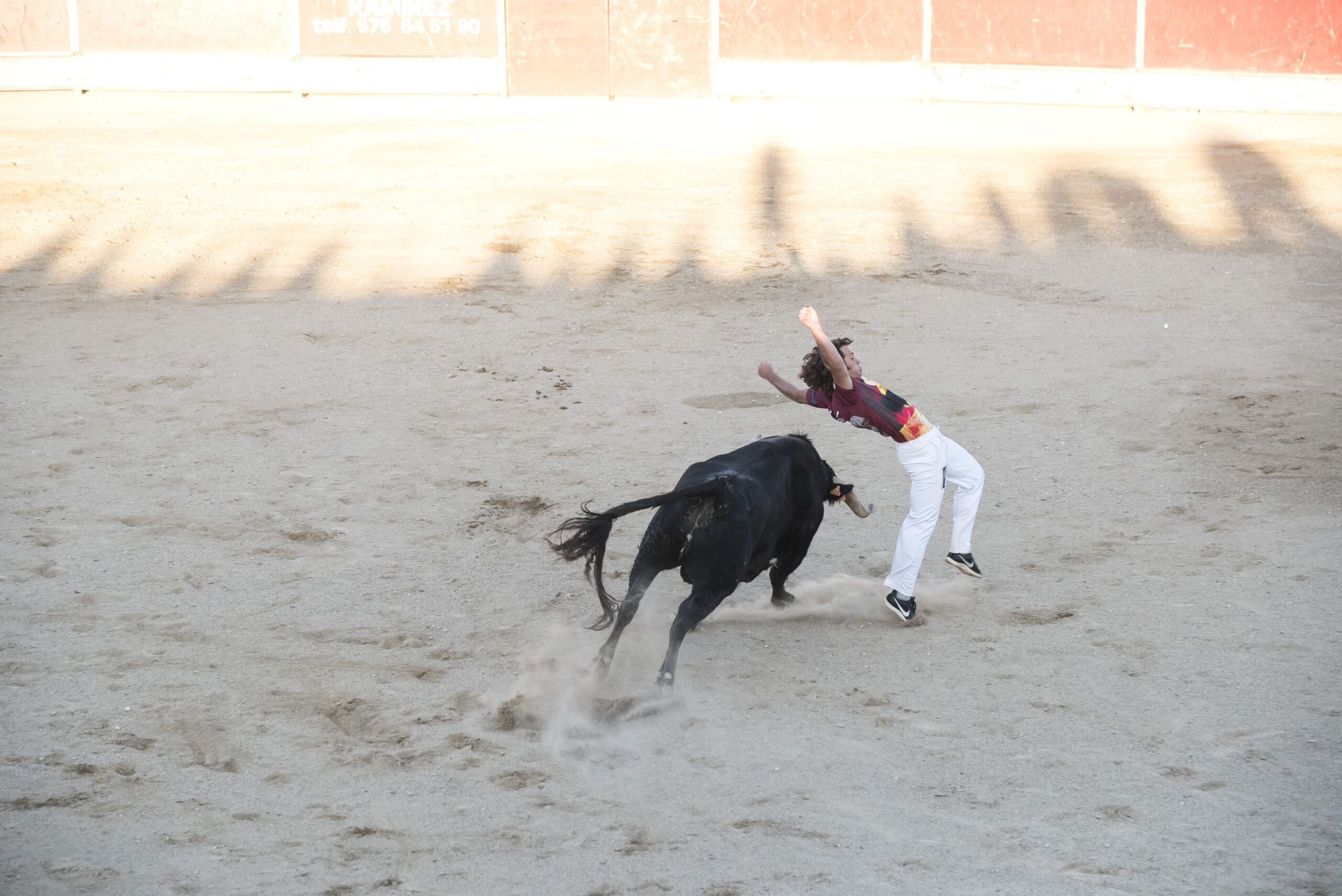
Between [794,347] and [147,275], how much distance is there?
19.3ft

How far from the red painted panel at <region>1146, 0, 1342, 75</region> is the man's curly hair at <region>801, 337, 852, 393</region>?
16.6 m

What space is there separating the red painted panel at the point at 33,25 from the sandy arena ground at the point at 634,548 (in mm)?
6923

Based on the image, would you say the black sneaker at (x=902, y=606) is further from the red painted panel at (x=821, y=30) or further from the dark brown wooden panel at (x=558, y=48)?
the dark brown wooden panel at (x=558, y=48)

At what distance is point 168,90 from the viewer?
20.3 metres

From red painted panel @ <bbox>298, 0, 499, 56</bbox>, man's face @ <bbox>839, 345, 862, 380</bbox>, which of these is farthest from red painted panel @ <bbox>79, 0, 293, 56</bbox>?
man's face @ <bbox>839, 345, 862, 380</bbox>

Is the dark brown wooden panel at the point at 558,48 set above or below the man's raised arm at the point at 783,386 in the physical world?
above

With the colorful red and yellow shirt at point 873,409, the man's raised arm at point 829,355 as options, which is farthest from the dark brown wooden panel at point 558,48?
the man's raised arm at point 829,355

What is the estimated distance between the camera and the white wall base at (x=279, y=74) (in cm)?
2019

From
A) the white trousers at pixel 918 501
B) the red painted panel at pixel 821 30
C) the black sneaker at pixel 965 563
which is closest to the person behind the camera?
the white trousers at pixel 918 501

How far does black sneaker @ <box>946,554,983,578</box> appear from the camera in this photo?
226 inches

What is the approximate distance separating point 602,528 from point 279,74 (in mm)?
17968

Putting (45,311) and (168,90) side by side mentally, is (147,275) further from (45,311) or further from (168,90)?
(168,90)

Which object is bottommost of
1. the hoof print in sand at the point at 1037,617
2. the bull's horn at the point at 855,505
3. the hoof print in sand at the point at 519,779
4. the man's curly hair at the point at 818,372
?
the hoof print in sand at the point at 519,779

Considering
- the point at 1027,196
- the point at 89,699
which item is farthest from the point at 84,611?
the point at 1027,196
